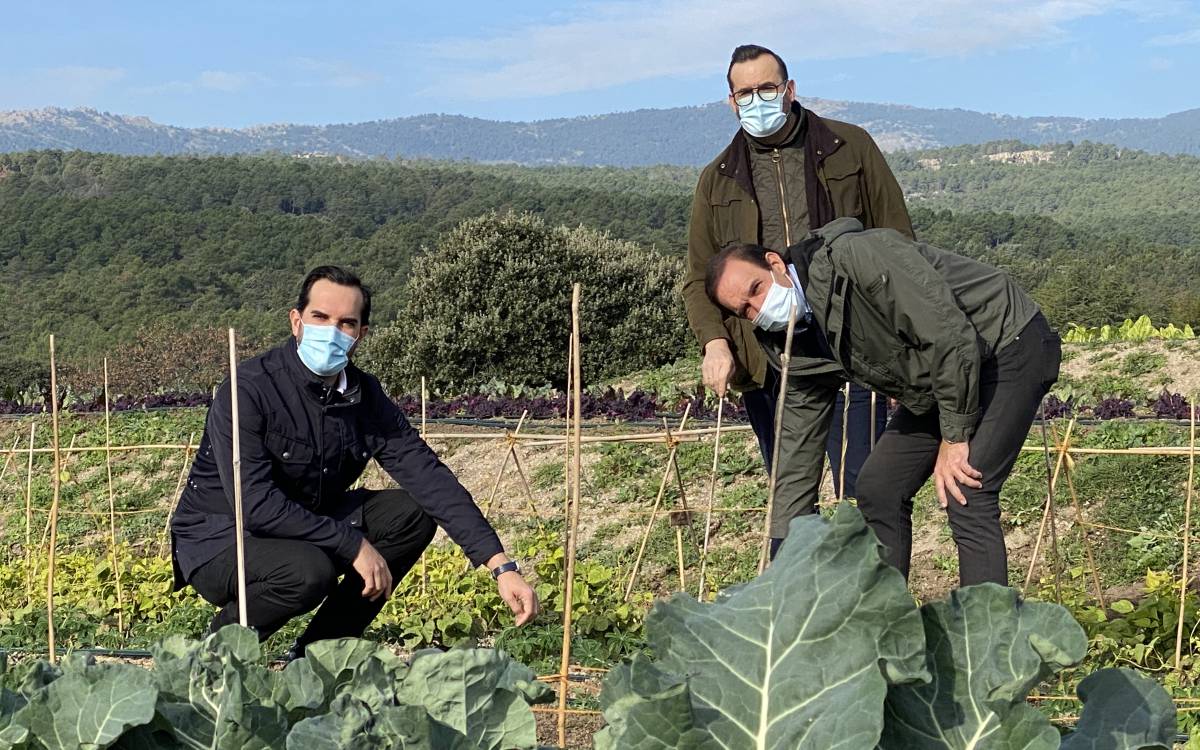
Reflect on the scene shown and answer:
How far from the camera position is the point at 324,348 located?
11.1 ft

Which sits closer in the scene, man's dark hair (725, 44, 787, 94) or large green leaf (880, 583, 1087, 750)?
large green leaf (880, 583, 1087, 750)

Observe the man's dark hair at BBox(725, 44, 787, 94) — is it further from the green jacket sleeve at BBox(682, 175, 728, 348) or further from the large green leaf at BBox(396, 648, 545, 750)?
the large green leaf at BBox(396, 648, 545, 750)

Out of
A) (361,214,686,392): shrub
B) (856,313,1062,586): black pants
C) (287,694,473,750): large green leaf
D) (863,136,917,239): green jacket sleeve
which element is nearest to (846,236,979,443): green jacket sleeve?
(856,313,1062,586): black pants

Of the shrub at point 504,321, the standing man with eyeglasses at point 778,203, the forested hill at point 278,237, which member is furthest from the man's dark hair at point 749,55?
the forested hill at point 278,237

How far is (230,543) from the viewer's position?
137 inches

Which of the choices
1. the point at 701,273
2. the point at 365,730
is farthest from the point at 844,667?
the point at 701,273

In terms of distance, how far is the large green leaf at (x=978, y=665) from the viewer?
124 centimetres

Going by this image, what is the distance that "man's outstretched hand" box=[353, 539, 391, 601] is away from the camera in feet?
11.1

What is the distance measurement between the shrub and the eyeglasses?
43.2 feet

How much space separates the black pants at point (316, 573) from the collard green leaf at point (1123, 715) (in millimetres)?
2419

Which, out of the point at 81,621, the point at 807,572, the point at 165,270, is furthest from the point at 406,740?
the point at 165,270

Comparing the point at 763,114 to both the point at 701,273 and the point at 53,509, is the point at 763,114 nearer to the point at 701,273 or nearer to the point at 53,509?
the point at 701,273

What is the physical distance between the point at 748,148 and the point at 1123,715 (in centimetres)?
265

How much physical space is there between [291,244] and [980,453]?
129 feet
